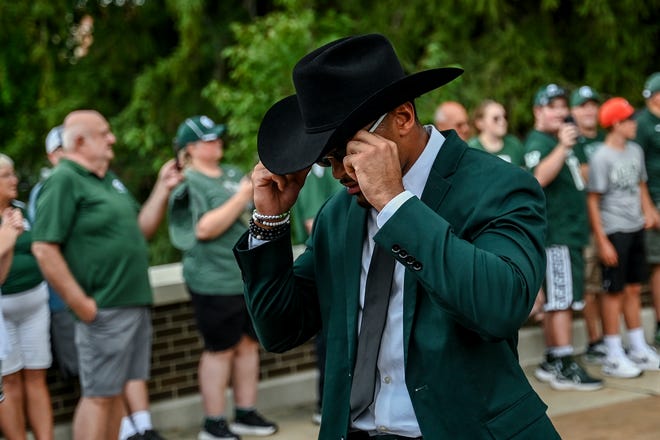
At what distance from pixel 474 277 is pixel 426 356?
27 centimetres

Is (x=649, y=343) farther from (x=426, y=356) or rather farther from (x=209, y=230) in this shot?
(x=426, y=356)

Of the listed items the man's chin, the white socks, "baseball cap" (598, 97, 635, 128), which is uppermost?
"baseball cap" (598, 97, 635, 128)

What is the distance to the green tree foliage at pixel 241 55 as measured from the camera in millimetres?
10164

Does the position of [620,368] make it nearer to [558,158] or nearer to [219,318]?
[558,158]

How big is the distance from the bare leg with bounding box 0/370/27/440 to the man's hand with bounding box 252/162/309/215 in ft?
10.4

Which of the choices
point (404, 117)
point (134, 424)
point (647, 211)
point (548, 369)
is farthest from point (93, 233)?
point (647, 211)

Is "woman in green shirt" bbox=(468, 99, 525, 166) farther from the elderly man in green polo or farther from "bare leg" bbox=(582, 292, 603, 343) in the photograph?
the elderly man in green polo

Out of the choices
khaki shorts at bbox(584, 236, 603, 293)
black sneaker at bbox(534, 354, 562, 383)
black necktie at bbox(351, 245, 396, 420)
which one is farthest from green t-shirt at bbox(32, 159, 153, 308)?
khaki shorts at bbox(584, 236, 603, 293)

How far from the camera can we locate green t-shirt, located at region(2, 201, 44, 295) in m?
5.27

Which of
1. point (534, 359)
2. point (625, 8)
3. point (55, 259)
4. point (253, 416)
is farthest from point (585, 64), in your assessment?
point (55, 259)

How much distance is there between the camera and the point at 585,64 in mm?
11336

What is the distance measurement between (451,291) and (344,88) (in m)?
0.56

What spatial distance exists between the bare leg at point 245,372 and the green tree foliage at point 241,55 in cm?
374

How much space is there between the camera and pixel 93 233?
5148mm
